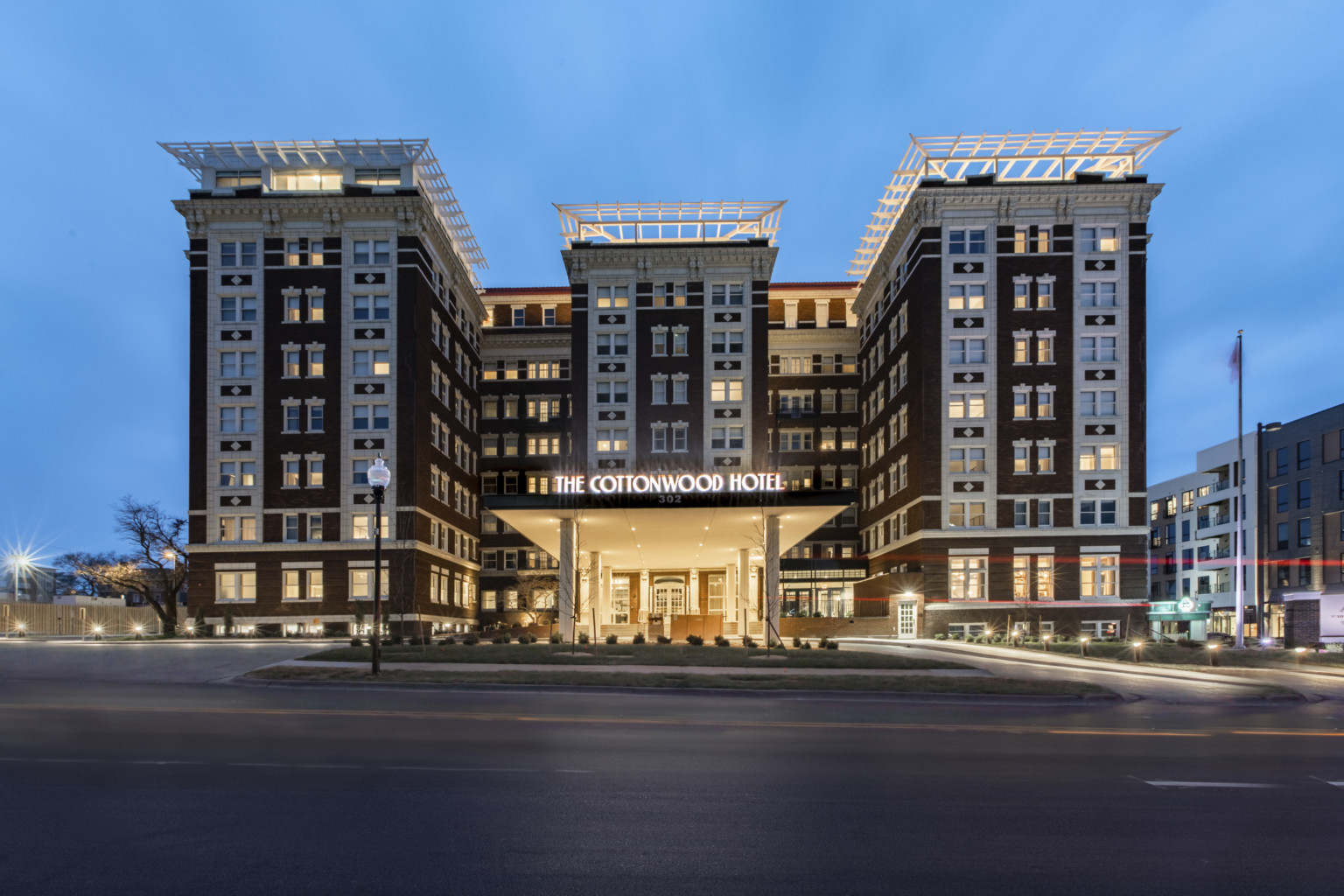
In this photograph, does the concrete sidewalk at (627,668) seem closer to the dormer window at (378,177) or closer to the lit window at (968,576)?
the lit window at (968,576)

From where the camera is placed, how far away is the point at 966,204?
6412cm

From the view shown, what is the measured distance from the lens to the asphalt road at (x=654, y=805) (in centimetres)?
760

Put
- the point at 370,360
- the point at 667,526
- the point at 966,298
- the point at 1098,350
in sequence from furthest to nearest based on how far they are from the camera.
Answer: the point at 966,298 → the point at 1098,350 → the point at 370,360 → the point at 667,526

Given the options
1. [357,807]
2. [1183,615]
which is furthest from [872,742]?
[1183,615]

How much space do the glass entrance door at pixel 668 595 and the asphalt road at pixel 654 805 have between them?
209ft

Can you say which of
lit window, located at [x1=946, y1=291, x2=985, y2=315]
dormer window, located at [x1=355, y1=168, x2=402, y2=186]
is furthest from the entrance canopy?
dormer window, located at [x1=355, y1=168, x2=402, y2=186]

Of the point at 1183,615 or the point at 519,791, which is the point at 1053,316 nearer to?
the point at 1183,615

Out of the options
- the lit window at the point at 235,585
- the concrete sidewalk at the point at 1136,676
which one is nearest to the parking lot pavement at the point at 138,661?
the lit window at the point at 235,585

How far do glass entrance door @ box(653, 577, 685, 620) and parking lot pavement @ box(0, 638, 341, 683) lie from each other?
4557 cm

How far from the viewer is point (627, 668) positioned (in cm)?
2822

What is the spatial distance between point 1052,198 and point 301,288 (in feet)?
168

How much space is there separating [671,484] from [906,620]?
30.5m

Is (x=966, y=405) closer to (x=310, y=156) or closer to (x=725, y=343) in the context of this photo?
(x=725, y=343)

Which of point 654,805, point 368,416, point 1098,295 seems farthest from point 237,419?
point 654,805
